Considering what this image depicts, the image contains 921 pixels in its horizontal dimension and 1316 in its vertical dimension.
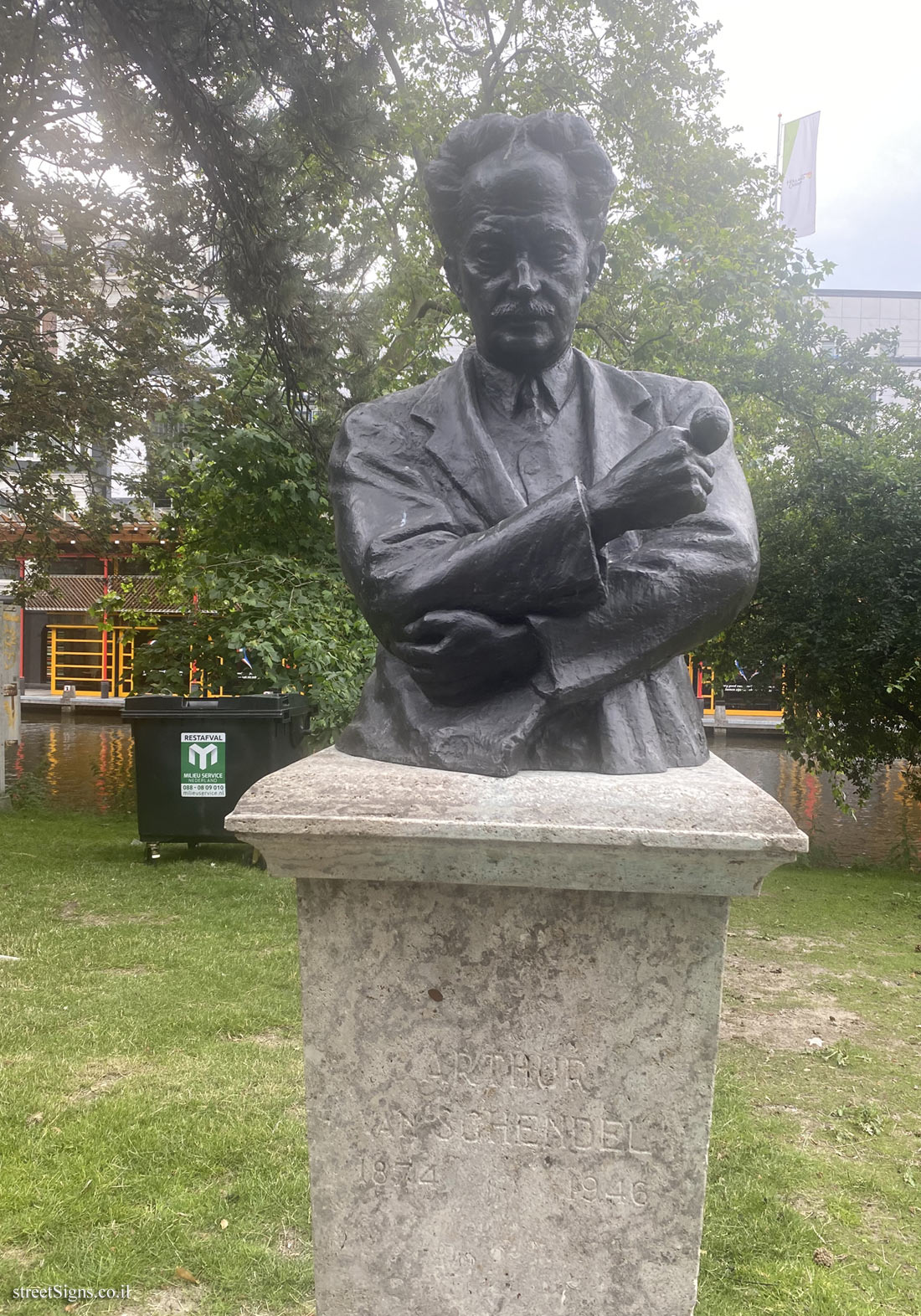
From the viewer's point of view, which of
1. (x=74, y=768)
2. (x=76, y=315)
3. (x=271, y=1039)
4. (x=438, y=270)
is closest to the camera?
(x=271, y=1039)

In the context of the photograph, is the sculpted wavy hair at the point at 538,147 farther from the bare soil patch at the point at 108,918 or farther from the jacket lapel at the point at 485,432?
the bare soil patch at the point at 108,918

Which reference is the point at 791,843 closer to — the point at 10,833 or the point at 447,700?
the point at 447,700

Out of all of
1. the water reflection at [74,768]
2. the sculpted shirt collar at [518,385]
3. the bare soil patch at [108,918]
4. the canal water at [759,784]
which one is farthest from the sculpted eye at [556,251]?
the water reflection at [74,768]

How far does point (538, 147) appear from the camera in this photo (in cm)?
218

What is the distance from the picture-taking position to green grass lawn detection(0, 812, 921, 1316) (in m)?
2.67

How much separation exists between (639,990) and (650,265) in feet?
25.5

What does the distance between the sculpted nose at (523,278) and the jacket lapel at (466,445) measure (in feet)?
0.95

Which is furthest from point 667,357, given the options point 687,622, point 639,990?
point 639,990

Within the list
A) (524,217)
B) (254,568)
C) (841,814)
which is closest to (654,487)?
(524,217)

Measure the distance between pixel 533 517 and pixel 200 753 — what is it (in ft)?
17.5

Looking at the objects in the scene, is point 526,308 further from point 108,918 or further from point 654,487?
point 108,918

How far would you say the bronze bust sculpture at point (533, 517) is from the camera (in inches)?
76.2

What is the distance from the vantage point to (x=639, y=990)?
6.28ft

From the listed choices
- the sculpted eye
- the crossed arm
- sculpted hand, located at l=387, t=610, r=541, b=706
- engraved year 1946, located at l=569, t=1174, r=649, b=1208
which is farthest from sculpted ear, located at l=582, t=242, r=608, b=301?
engraved year 1946, located at l=569, t=1174, r=649, b=1208
